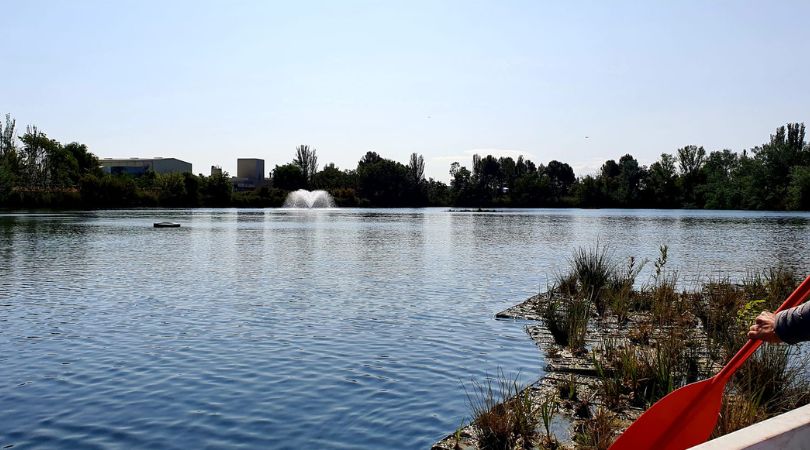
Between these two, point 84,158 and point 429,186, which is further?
point 429,186

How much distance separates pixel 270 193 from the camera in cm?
15762

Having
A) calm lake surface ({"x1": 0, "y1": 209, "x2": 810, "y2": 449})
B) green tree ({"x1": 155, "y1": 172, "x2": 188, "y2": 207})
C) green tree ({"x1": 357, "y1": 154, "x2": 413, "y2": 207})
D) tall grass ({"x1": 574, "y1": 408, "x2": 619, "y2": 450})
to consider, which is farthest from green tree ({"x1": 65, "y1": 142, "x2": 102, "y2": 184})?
tall grass ({"x1": 574, "y1": 408, "x2": 619, "y2": 450})

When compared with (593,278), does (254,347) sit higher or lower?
lower

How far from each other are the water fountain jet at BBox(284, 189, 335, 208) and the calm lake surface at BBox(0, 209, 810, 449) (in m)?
130

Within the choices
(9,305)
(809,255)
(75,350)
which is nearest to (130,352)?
(75,350)

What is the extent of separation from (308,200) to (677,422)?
160016mm

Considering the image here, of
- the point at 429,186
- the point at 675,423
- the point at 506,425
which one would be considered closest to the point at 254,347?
the point at 506,425

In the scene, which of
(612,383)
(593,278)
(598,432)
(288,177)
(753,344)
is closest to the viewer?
(753,344)

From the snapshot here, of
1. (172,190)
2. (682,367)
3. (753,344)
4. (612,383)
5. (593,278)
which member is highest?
(172,190)

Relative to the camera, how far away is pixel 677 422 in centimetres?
630

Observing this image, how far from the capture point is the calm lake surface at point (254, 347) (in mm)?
8984

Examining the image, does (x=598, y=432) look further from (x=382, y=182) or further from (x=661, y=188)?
(x=382, y=182)

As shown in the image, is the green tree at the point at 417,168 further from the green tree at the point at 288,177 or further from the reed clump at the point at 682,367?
the reed clump at the point at 682,367

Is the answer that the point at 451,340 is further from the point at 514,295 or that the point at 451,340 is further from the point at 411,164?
the point at 411,164
